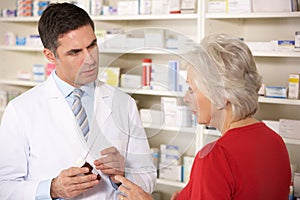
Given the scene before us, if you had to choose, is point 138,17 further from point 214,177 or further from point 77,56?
point 214,177

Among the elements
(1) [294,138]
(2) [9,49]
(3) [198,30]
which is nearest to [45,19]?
(3) [198,30]

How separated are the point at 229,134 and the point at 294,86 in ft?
4.30

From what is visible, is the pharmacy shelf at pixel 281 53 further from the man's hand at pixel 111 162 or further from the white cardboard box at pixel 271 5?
the man's hand at pixel 111 162

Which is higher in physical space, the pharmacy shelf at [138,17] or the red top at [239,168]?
the pharmacy shelf at [138,17]

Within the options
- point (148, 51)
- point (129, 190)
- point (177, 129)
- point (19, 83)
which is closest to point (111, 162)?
point (129, 190)

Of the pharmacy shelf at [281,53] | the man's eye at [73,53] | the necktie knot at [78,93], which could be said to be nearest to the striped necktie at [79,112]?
the necktie knot at [78,93]

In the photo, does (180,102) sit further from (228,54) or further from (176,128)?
(228,54)

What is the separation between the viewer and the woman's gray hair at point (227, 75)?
1123mm

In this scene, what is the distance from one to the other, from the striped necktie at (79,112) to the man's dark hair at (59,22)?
0.21m

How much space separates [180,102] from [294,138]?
4.74 ft

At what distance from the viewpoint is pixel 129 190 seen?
1.21 m

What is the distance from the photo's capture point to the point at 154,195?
133cm

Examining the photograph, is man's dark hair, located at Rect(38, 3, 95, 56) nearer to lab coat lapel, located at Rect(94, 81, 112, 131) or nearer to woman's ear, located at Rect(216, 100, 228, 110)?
lab coat lapel, located at Rect(94, 81, 112, 131)

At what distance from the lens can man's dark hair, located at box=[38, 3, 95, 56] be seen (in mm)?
1478
